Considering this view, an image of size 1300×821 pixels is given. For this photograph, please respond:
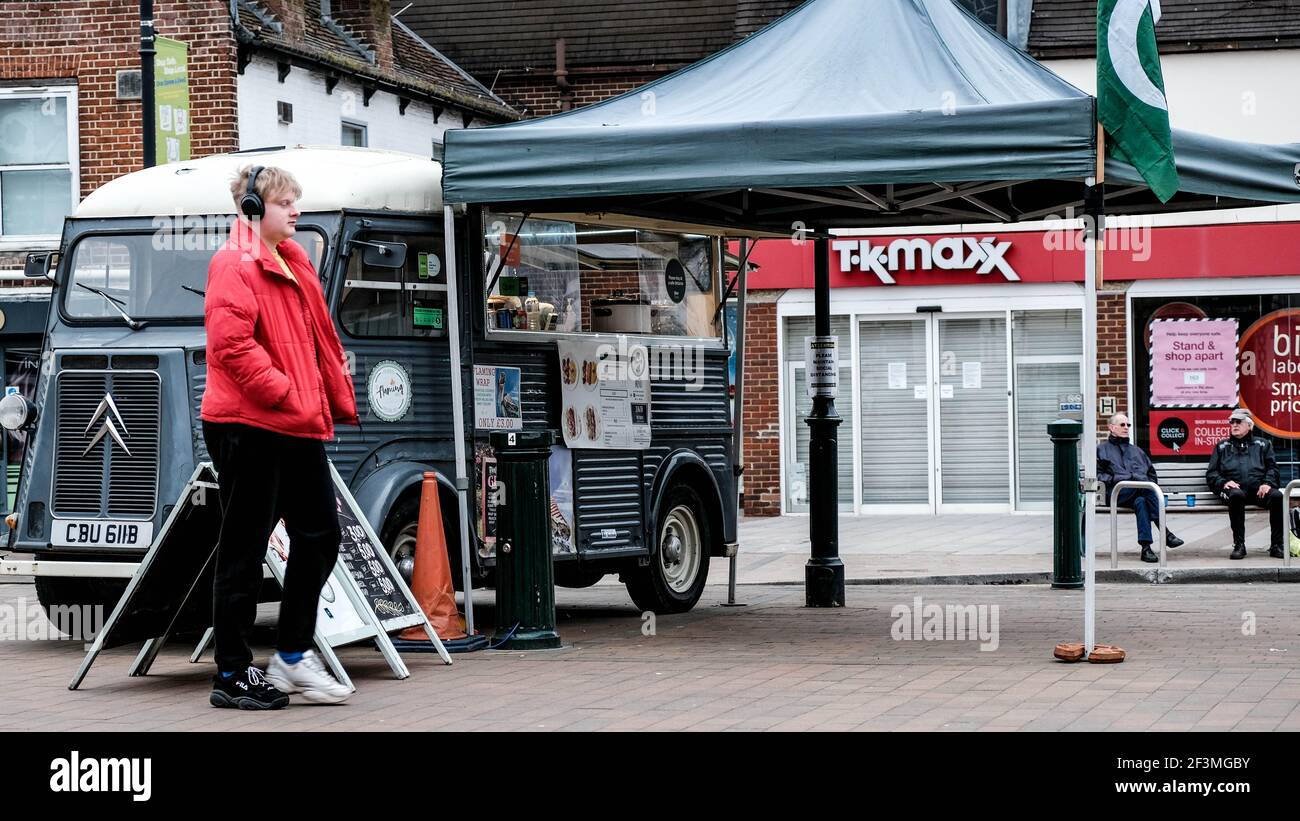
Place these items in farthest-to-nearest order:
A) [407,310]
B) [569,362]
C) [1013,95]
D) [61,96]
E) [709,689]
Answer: [61,96]
[569,362]
[407,310]
[1013,95]
[709,689]

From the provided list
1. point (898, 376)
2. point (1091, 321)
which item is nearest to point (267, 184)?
point (1091, 321)

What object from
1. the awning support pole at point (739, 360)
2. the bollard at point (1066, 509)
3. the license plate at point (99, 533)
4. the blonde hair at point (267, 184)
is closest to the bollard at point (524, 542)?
the license plate at point (99, 533)

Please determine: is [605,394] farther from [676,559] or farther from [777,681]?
[777,681]

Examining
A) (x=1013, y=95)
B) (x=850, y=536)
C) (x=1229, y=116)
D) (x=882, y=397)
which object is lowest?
(x=850, y=536)

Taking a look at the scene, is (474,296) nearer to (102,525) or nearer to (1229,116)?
(102,525)

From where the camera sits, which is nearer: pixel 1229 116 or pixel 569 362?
pixel 569 362

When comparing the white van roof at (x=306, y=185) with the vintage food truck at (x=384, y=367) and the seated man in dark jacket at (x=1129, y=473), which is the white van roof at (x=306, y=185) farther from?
the seated man in dark jacket at (x=1129, y=473)

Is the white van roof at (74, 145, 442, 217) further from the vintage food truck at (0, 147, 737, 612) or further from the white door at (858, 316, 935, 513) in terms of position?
the white door at (858, 316, 935, 513)

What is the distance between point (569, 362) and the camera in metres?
10.7

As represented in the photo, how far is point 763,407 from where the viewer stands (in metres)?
23.5

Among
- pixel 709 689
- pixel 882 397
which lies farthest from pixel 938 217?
pixel 882 397

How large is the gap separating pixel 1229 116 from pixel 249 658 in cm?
1780

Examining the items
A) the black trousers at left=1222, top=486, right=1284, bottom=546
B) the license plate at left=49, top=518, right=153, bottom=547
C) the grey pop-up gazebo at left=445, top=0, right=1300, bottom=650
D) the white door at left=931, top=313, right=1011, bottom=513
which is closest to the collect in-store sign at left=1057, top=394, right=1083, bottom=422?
the white door at left=931, top=313, right=1011, bottom=513

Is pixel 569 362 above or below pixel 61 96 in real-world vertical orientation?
below
